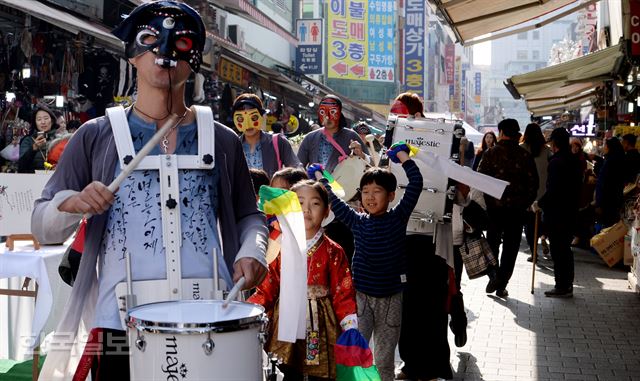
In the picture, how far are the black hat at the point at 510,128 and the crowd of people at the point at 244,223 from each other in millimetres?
2267

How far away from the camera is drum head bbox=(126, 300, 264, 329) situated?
2.94 m

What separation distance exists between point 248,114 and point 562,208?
494 centimetres

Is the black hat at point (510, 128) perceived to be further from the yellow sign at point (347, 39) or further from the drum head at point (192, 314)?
the yellow sign at point (347, 39)

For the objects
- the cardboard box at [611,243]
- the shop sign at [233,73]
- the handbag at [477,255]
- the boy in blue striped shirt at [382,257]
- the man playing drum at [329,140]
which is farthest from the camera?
the shop sign at [233,73]

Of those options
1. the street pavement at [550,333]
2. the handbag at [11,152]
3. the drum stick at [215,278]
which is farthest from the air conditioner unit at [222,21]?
the drum stick at [215,278]

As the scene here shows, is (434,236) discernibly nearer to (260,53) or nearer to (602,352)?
(602,352)

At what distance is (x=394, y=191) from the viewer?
20.6 feet

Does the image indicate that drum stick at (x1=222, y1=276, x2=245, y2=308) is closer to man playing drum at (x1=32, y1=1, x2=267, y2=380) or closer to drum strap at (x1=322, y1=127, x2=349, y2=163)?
man playing drum at (x1=32, y1=1, x2=267, y2=380)

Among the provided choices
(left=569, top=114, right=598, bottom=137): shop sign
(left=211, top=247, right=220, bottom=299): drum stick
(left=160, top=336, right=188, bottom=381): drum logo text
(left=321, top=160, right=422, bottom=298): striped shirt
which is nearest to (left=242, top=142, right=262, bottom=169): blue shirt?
(left=321, top=160, right=422, bottom=298): striped shirt

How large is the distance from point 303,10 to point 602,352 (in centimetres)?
4629

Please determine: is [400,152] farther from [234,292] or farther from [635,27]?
[635,27]

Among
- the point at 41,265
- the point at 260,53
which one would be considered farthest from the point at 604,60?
the point at 260,53

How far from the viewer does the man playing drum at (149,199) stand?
3406 millimetres

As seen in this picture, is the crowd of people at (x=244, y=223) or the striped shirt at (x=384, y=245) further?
the striped shirt at (x=384, y=245)
